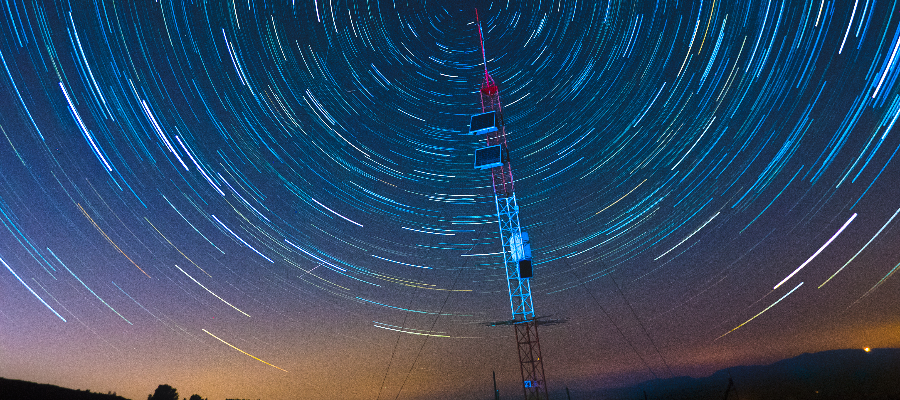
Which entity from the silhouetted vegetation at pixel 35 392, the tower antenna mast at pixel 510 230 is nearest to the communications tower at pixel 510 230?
the tower antenna mast at pixel 510 230

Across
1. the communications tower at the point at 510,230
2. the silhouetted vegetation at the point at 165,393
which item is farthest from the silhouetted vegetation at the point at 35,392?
the communications tower at the point at 510,230

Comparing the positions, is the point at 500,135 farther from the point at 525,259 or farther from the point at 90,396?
the point at 90,396

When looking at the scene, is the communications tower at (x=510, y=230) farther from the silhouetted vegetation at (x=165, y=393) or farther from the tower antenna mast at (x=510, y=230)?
the silhouetted vegetation at (x=165, y=393)

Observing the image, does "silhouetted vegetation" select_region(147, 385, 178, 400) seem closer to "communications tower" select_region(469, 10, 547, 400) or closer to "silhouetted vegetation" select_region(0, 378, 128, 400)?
"silhouetted vegetation" select_region(0, 378, 128, 400)

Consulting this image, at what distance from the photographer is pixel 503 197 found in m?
30.3

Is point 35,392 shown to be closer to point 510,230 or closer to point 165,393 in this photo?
point 165,393

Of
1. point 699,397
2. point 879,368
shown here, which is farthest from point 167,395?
point 879,368

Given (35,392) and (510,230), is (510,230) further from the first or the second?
(35,392)

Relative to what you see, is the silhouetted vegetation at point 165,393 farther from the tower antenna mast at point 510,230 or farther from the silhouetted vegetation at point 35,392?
the tower antenna mast at point 510,230

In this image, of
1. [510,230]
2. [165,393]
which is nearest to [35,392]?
[165,393]

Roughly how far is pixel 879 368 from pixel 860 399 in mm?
35824

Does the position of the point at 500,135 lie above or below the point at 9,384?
above

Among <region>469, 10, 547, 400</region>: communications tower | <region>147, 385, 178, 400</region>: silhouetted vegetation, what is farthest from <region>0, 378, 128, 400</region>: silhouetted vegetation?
<region>469, 10, 547, 400</region>: communications tower

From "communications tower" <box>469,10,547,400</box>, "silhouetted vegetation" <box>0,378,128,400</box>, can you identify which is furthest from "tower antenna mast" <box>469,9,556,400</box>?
"silhouetted vegetation" <box>0,378,128,400</box>
